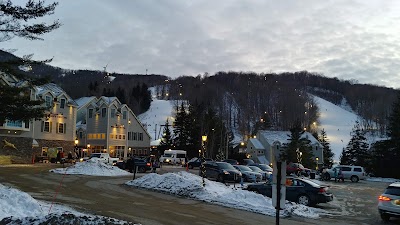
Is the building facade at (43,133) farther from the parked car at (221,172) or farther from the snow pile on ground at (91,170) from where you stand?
the parked car at (221,172)

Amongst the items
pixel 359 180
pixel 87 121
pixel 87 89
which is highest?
pixel 87 89

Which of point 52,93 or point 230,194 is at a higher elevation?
point 52,93

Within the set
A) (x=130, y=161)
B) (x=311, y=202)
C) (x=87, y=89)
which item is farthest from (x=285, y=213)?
(x=87, y=89)

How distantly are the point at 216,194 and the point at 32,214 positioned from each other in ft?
34.0

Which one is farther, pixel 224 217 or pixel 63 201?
pixel 63 201

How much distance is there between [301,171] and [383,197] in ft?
105

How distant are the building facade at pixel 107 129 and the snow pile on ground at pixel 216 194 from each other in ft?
149

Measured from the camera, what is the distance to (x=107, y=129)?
68.8 metres

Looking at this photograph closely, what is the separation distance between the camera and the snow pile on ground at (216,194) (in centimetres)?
1688

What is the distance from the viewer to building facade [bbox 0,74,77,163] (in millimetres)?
46531

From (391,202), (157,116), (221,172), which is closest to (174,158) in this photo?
(221,172)

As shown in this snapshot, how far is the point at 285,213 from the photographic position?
1614 centimetres

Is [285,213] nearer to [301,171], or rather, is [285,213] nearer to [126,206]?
[126,206]

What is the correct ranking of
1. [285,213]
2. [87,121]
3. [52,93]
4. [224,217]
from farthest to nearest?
[87,121]
[52,93]
[285,213]
[224,217]
